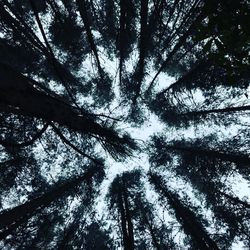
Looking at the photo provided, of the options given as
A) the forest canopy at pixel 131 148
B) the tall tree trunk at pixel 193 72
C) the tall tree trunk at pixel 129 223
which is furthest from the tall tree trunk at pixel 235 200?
the tall tree trunk at pixel 193 72

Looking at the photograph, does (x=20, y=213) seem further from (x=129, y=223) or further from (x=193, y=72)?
(x=193, y=72)

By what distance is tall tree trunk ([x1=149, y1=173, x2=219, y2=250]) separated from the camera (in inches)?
352

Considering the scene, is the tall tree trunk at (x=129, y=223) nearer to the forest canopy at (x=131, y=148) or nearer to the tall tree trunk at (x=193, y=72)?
the forest canopy at (x=131, y=148)

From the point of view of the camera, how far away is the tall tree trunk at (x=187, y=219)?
893 centimetres

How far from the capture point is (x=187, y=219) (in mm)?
10641

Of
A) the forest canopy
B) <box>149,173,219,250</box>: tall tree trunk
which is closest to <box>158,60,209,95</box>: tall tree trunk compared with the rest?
the forest canopy

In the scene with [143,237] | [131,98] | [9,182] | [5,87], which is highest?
[131,98]

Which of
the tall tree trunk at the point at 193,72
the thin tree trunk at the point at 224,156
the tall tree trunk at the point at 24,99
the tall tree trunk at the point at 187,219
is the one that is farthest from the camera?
the tall tree trunk at the point at 193,72

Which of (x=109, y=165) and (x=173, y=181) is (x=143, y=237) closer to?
(x=173, y=181)

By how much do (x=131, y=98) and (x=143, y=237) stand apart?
24.1 ft

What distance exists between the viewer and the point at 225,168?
404 inches

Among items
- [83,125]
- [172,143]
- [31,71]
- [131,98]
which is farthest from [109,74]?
[83,125]

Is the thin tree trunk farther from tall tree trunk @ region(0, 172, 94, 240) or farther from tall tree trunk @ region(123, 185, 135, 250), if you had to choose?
tall tree trunk @ region(0, 172, 94, 240)

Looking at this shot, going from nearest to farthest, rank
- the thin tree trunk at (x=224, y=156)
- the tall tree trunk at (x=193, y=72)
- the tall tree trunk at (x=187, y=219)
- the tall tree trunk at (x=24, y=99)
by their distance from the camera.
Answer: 1. the tall tree trunk at (x=24, y=99)
2. the tall tree trunk at (x=187, y=219)
3. the thin tree trunk at (x=224, y=156)
4. the tall tree trunk at (x=193, y=72)
